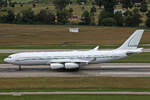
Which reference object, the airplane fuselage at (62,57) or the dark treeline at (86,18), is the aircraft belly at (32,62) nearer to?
the airplane fuselage at (62,57)

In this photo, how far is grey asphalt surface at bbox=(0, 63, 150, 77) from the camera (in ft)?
149

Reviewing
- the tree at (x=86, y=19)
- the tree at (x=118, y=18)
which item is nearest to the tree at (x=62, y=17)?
the tree at (x=86, y=19)

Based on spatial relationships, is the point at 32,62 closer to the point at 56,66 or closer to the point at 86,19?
the point at 56,66

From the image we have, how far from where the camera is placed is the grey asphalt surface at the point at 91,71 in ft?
149

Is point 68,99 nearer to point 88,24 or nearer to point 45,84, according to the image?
point 45,84

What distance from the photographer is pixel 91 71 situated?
159 feet

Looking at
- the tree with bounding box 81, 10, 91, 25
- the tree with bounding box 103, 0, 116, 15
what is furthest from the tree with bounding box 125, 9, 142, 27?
the tree with bounding box 103, 0, 116, 15

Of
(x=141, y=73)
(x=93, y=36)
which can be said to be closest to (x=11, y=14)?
(x=93, y=36)

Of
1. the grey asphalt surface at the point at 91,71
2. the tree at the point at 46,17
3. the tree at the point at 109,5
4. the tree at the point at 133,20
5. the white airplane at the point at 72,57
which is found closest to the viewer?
the grey asphalt surface at the point at 91,71

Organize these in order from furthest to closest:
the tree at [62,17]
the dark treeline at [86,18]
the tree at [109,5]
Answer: the tree at [109,5] < the tree at [62,17] < the dark treeline at [86,18]

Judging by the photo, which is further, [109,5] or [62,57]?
Result: [109,5]

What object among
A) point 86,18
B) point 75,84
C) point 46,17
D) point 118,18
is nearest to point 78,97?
point 75,84

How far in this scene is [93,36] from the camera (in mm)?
103938

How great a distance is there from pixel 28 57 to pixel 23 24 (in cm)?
9845
